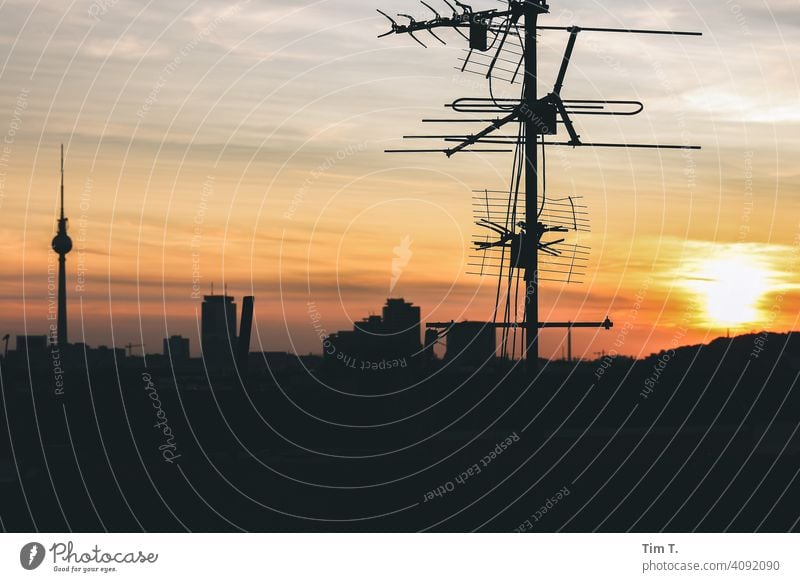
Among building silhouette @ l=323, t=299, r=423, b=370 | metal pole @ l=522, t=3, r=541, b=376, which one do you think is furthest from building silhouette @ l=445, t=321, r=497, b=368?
metal pole @ l=522, t=3, r=541, b=376

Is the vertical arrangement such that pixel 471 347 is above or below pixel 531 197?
below

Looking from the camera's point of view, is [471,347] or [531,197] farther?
[471,347]

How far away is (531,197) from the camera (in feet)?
83.7

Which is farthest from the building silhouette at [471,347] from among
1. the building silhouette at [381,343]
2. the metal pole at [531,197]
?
the metal pole at [531,197]

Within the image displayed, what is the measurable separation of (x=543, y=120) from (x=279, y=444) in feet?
53.3

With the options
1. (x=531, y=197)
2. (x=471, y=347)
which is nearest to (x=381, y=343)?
(x=471, y=347)

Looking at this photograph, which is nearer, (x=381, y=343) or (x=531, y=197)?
(x=531, y=197)

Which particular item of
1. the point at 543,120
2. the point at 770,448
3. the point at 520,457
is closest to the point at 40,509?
the point at 520,457

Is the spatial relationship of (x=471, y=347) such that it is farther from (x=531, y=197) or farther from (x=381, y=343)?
(x=531, y=197)

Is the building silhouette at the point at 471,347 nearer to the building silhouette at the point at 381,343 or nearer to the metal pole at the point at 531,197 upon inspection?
the building silhouette at the point at 381,343

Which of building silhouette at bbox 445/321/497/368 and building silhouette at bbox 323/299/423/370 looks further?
building silhouette at bbox 323/299/423/370

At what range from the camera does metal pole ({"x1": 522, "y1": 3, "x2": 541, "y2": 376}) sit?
24.8 m

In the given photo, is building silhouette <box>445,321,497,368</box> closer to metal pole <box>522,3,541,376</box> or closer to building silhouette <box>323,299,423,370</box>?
building silhouette <box>323,299,423,370</box>
